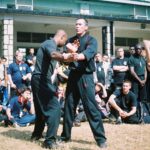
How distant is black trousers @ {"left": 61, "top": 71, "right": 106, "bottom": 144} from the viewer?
6.99 metres

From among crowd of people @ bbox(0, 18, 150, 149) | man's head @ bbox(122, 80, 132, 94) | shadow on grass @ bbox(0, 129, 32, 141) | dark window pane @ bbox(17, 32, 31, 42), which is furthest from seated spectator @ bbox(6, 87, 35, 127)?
dark window pane @ bbox(17, 32, 31, 42)

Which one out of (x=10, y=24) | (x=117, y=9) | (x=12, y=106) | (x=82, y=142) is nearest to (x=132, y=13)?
(x=117, y=9)

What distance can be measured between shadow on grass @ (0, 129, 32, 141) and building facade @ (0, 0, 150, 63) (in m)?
6.57

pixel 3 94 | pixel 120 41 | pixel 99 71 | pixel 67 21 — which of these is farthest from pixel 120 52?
pixel 120 41

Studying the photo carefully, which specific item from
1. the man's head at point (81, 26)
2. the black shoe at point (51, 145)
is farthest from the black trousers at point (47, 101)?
the man's head at point (81, 26)

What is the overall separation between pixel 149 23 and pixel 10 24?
25.8 feet

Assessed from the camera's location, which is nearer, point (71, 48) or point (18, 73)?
point (71, 48)

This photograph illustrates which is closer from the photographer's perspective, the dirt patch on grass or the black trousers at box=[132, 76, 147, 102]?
the dirt patch on grass

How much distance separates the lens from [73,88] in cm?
719

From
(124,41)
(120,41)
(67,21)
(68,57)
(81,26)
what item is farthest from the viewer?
(124,41)

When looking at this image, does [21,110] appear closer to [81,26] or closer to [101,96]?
[101,96]

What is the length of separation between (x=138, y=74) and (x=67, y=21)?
8.48 meters

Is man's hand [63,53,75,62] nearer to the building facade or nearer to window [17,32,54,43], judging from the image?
the building facade

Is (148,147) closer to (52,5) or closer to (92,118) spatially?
(92,118)
